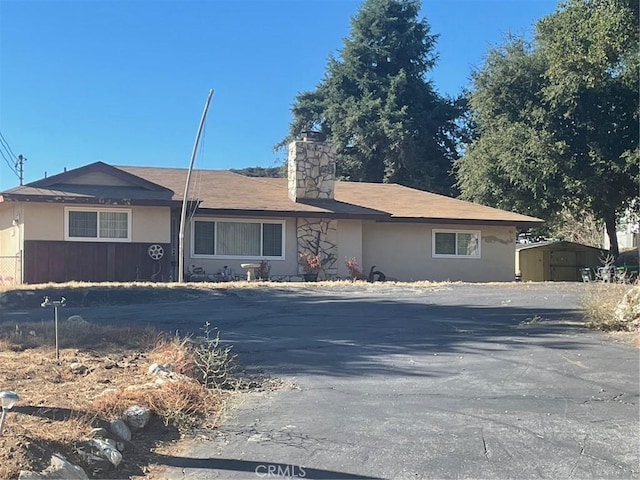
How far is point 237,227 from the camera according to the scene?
2153 centimetres

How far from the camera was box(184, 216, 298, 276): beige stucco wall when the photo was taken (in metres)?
20.9

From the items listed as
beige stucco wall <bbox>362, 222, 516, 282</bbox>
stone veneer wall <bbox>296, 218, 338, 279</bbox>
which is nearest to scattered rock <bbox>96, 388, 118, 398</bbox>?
stone veneer wall <bbox>296, 218, 338, 279</bbox>

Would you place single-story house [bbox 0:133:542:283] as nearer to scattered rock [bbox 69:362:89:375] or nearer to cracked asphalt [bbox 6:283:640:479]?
cracked asphalt [bbox 6:283:640:479]

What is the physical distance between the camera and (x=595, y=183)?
27219mm

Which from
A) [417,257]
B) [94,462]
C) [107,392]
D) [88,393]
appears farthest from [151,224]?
[94,462]

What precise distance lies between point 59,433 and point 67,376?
2.00m

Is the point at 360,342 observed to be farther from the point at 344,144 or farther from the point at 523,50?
the point at 344,144

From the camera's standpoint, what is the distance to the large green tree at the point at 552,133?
2622 centimetres

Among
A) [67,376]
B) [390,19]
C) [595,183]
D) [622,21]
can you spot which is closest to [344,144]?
[390,19]

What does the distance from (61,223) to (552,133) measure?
759 inches

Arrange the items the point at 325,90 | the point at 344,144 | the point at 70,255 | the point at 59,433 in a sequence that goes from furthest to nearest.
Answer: the point at 325,90, the point at 344,144, the point at 70,255, the point at 59,433

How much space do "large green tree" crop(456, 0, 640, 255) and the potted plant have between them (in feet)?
34.7

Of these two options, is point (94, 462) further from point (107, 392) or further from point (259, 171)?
point (259, 171)

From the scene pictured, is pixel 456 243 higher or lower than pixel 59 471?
higher
